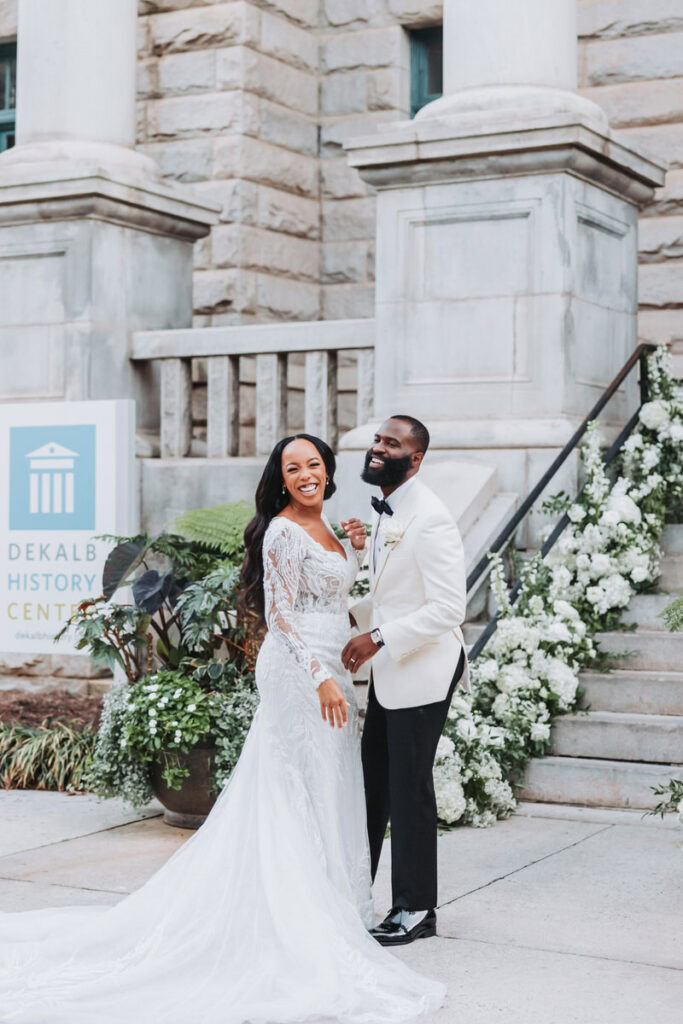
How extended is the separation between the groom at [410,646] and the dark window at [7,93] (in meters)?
9.77

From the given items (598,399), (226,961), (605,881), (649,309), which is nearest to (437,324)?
(598,399)

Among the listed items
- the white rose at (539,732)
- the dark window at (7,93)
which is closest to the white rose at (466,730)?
the white rose at (539,732)

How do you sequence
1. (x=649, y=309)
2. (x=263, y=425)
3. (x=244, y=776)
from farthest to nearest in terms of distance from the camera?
(x=649, y=309) → (x=263, y=425) → (x=244, y=776)

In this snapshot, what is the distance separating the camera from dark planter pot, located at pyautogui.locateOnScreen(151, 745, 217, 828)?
7578mm

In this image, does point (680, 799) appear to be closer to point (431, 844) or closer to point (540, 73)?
point (431, 844)

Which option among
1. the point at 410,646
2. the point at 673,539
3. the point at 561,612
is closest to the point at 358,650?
the point at 410,646

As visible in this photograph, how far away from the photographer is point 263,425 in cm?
1047

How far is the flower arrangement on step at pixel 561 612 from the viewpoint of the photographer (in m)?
7.67

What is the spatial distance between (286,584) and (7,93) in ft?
34.2

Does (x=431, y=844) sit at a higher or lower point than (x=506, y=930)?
higher

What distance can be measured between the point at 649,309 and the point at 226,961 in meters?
8.54

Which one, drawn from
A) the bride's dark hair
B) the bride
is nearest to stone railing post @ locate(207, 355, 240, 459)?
the bride

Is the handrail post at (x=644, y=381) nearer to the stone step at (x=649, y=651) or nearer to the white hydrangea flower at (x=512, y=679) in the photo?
the stone step at (x=649, y=651)

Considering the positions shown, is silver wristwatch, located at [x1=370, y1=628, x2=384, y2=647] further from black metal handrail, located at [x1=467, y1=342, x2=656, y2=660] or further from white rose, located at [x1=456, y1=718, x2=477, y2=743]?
black metal handrail, located at [x1=467, y1=342, x2=656, y2=660]
